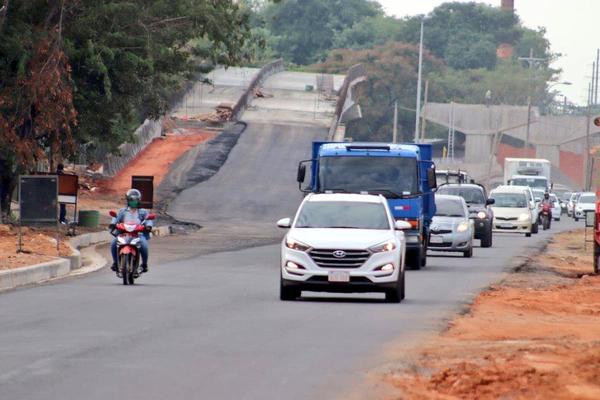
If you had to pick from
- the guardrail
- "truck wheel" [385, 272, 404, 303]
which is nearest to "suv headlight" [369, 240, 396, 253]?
"truck wheel" [385, 272, 404, 303]

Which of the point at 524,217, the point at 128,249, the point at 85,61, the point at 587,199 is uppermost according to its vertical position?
the point at 85,61

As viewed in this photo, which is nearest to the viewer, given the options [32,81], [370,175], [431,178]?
[370,175]

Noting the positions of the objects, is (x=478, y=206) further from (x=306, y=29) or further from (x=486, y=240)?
(x=306, y=29)

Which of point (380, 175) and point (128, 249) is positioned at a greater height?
point (380, 175)

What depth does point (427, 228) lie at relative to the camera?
36188 mm

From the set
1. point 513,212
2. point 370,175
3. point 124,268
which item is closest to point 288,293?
point 124,268

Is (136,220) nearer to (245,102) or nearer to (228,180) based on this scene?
(228,180)

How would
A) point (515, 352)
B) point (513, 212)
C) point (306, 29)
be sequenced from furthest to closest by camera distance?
point (306, 29), point (513, 212), point (515, 352)

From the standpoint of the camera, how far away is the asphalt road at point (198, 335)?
513 inches

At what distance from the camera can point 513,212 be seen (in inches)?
2354

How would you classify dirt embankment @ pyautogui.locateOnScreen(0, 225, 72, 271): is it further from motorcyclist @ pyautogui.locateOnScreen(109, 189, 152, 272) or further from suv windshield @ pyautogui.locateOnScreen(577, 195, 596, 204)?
suv windshield @ pyautogui.locateOnScreen(577, 195, 596, 204)

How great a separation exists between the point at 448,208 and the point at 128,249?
16514mm

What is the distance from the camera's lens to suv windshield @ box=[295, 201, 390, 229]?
24.0 meters

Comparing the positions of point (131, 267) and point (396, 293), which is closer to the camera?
point (396, 293)
